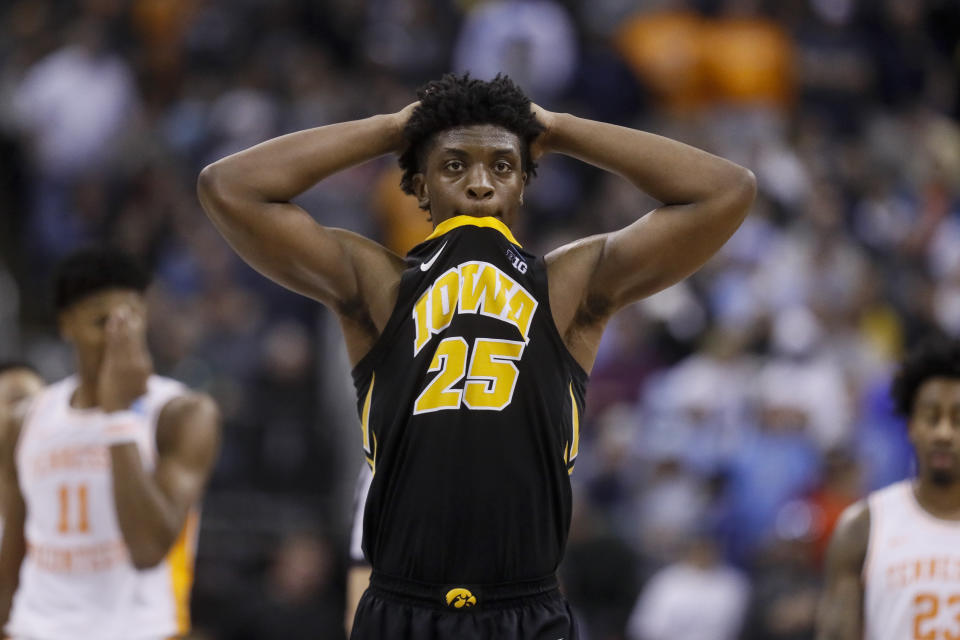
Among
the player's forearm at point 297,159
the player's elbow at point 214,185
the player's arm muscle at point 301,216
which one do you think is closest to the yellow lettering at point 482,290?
the player's arm muscle at point 301,216

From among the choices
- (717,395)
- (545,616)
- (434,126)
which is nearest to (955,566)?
(545,616)

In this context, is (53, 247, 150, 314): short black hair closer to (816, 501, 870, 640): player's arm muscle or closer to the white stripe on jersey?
(816, 501, 870, 640): player's arm muscle

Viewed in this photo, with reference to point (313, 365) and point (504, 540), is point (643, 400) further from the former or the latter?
point (504, 540)

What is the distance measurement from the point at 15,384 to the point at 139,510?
4.30 feet

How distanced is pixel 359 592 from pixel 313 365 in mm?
6028

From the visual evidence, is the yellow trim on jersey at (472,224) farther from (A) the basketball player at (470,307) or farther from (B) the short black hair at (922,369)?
Result: (B) the short black hair at (922,369)

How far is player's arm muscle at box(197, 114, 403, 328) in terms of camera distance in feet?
14.4

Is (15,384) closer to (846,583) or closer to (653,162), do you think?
(653,162)

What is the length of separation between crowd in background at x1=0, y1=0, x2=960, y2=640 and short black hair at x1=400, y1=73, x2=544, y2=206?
5.90 m

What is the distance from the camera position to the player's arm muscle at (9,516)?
20.3 ft

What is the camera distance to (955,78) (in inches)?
554

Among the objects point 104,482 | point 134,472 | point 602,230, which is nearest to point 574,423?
point 134,472

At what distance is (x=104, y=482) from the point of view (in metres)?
6.07

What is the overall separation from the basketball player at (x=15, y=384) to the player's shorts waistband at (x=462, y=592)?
3.05 meters
